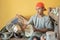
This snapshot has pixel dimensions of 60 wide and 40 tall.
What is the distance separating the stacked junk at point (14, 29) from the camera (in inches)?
90.0

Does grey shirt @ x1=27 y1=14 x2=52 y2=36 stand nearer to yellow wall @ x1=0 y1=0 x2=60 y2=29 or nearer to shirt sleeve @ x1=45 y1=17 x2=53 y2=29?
shirt sleeve @ x1=45 y1=17 x2=53 y2=29

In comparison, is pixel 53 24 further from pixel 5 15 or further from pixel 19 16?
pixel 5 15

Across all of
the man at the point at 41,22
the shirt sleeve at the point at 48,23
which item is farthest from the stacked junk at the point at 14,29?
the shirt sleeve at the point at 48,23

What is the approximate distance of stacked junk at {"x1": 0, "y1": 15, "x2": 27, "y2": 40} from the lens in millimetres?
2285

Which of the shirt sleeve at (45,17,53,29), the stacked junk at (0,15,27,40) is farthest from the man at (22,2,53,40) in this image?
the stacked junk at (0,15,27,40)

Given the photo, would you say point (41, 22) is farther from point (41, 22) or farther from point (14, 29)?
point (14, 29)

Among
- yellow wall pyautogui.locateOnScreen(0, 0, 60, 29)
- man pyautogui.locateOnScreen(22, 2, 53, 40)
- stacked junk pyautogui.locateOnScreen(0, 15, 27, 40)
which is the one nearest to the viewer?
man pyautogui.locateOnScreen(22, 2, 53, 40)

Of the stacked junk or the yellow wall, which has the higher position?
the yellow wall

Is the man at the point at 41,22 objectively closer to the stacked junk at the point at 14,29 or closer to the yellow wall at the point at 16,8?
the stacked junk at the point at 14,29

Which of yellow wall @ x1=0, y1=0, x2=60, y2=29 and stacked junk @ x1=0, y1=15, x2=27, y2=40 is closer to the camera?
stacked junk @ x1=0, y1=15, x2=27, y2=40

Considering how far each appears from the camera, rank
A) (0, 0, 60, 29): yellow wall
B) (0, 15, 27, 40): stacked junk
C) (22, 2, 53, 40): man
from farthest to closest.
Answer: (0, 0, 60, 29): yellow wall
(0, 15, 27, 40): stacked junk
(22, 2, 53, 40): man

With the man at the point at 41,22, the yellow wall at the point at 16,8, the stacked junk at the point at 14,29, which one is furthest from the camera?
the yellow wall at the point at 16,8

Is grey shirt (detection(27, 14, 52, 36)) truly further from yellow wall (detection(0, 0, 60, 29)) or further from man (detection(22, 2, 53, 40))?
yellow wall (detection(0, 0, 60, 29))

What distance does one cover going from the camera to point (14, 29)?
2.33 meters
